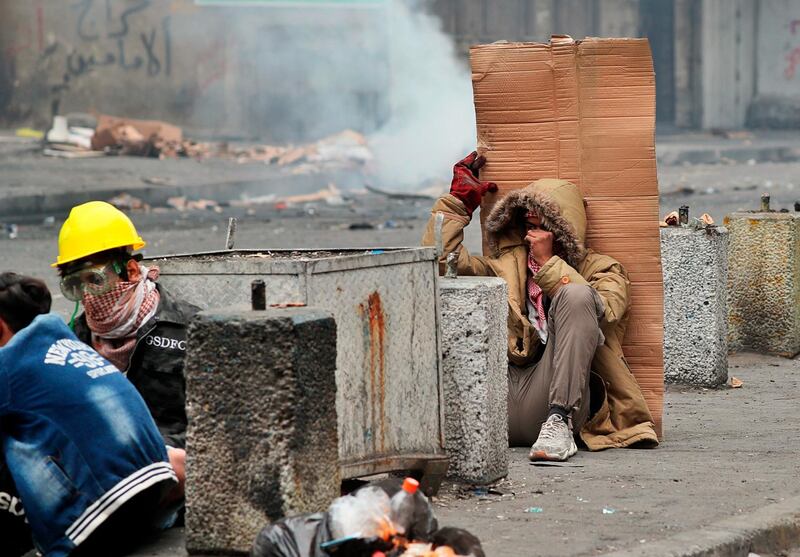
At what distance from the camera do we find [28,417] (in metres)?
3.94

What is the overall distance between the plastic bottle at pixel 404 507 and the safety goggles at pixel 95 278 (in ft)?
4.22

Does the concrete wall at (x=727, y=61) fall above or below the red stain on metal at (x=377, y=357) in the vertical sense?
above

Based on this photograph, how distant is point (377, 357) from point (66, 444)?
1.00m

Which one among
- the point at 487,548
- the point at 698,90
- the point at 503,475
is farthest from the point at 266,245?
the point at 698,90

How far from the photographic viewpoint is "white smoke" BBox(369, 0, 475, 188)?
2100cm

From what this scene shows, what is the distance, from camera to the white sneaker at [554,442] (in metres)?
5.41

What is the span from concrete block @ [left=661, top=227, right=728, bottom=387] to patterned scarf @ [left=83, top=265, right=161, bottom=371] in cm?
336

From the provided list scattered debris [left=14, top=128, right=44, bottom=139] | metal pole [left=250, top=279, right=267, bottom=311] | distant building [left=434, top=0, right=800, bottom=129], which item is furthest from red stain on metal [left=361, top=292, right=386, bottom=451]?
distant building [left=434, top=0, right=800, bottom=129]

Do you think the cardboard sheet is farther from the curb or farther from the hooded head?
the curb

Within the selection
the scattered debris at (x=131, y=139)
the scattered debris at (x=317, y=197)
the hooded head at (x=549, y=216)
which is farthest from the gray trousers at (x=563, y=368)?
the scattered debris at (x=131, y=139)

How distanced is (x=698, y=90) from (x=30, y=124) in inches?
504

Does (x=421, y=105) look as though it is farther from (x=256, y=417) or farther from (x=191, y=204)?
(x=256, y=417)

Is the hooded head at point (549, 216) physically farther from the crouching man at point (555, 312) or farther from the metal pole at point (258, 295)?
the metal pole at point (258, 295)

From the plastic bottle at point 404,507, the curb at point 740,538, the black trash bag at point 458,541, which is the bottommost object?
the curb at point 740,538
